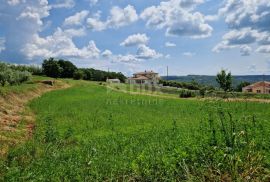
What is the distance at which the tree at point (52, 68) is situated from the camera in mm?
106375

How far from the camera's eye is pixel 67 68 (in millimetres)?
111375

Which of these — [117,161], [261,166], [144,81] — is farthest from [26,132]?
[144,81]

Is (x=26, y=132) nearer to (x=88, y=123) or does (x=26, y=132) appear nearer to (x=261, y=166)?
(x=88, y=123)

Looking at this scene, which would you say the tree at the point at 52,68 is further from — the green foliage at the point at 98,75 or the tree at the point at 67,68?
the green foliage at the point at 98,75

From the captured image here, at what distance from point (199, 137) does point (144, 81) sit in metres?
121

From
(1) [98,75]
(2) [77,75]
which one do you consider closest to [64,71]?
(2) [77,75]

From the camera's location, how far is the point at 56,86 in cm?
6988

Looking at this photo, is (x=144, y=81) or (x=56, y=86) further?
(x=144, y=81)

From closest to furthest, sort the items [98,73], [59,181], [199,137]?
[59,181] → [199,137] → [98,73]

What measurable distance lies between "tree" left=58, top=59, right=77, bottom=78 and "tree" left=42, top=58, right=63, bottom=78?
8.66ft

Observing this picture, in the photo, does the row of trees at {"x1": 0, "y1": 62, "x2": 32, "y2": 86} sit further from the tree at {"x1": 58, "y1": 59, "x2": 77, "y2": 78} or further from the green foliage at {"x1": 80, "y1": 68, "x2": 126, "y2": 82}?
the green foliage at {"x1": 80, "y1": 68, "x2": 126, "y2": 82}

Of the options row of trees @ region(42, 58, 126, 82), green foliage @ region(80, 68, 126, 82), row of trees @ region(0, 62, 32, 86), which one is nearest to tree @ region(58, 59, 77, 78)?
row of trees @ region(42, 58, 126, 82)

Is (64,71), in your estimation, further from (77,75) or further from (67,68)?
(77,75)

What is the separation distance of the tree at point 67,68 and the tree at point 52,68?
2641mm
